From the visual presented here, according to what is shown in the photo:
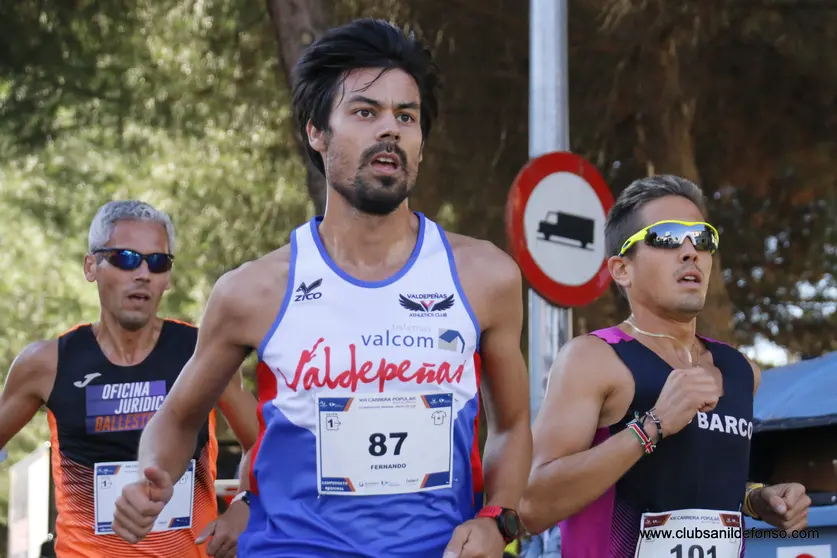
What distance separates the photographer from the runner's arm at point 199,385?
3.55 meters

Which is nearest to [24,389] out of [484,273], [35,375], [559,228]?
[35,375]

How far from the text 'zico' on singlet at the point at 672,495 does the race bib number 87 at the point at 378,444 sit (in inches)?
29.2

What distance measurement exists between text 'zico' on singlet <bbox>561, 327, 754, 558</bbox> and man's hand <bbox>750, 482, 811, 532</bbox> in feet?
0.48

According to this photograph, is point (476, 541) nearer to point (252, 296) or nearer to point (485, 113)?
point (252, 296)

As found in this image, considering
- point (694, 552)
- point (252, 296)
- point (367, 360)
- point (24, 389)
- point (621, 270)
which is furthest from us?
point (24, 389)

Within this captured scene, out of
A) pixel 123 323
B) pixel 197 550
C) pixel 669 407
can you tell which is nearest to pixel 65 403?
pixel 123 323

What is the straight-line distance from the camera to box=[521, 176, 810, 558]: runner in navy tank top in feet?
12.3

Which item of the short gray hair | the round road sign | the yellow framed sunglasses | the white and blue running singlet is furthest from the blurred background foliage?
the white and blue running singlet

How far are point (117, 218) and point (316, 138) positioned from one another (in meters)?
2.39

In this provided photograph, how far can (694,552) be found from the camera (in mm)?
3785

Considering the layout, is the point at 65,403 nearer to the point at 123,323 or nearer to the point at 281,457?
the point at 123,323

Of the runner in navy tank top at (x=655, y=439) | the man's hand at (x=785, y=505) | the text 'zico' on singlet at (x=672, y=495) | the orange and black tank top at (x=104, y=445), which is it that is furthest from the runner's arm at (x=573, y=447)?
the orange and black tank top at (x=104, y=445)

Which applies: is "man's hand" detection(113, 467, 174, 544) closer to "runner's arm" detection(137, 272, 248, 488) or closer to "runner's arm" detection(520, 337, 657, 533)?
"runner's arm" detection(137, 272, 248, 488)

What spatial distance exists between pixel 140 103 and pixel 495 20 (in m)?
3.80
